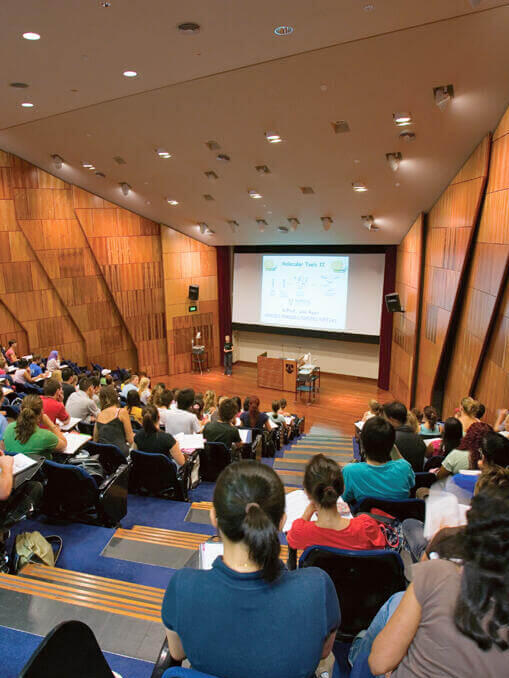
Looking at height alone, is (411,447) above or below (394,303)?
below

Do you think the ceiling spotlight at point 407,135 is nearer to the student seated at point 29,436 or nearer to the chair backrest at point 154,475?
the chair backrest at point 154,475

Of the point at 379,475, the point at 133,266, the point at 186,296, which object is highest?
the point at 133,266

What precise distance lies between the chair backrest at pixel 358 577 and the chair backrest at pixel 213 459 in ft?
9.25

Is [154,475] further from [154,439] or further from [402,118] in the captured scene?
[402,118]

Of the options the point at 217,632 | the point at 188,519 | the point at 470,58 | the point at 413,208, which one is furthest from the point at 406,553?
the point at 413,208

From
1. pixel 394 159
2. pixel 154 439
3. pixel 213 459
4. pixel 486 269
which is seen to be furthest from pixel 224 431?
pixel 394 159

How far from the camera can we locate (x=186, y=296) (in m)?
15.8

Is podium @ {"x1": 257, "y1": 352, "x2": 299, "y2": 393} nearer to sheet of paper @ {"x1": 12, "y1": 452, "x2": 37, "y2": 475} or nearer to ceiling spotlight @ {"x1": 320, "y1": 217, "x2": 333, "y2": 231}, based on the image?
ceiling spotlight @ {"x1": 320, "y1": 217, "x2": 333, "y2": 231}

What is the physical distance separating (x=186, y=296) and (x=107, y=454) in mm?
11915

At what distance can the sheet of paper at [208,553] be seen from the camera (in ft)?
6.46

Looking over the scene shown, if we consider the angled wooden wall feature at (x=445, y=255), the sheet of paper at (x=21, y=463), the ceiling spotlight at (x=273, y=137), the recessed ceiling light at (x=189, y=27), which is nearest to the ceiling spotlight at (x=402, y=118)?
the angled wooden wall feature at (x=445, y=255)

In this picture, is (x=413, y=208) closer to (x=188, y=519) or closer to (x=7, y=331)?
(x=188, y=519)

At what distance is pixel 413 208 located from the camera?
10414 mm

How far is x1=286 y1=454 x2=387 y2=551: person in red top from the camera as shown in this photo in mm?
2188
